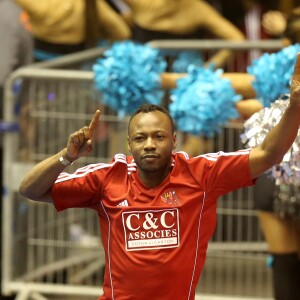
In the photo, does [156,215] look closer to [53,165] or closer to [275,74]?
[53,165]

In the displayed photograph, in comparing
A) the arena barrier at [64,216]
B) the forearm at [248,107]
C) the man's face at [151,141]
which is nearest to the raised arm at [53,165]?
the man's face at [151,141]

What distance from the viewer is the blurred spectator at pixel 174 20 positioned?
26.2ft

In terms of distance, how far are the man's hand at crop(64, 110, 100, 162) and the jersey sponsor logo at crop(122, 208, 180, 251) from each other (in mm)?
311

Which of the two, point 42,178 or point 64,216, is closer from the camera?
point 42,178

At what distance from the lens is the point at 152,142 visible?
4262 millimetres

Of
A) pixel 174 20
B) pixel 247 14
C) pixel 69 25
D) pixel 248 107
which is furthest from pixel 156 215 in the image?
pixel 247 14

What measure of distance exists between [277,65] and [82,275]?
2.20m

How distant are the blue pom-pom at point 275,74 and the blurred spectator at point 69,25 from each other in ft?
8.78

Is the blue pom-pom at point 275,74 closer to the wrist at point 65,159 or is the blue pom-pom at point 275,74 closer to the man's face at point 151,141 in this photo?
the man's face at point 151,141

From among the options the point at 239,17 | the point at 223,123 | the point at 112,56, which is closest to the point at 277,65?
the point at 223,123

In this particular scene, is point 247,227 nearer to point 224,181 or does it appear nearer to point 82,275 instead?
point 82,275

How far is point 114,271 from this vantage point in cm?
438

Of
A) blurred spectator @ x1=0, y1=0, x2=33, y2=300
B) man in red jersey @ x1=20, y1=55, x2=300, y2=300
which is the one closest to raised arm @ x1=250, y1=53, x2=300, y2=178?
man in red jersey @ x1=20, y1=55, x2=300, y2=300

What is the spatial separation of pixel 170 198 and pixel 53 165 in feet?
1.50
